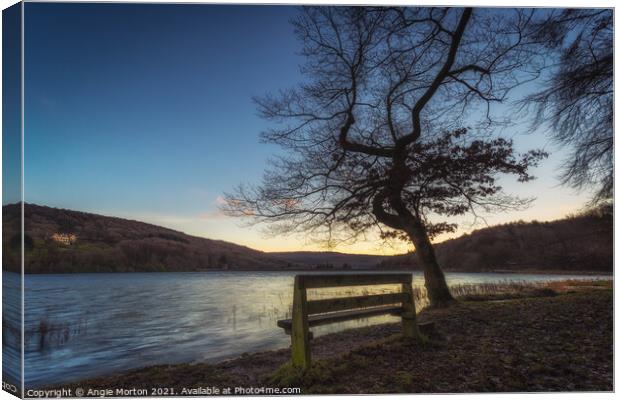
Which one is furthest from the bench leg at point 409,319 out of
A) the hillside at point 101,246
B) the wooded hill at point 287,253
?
the hillside at point 101,246

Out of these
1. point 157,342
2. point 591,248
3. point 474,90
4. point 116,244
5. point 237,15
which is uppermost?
point 237,15

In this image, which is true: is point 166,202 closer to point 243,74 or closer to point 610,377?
point 243,74

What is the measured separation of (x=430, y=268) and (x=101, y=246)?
8709 mm

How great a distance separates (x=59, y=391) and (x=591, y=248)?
925 cm

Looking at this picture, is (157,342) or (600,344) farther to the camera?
(157,342)

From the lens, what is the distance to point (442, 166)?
938 centimetres

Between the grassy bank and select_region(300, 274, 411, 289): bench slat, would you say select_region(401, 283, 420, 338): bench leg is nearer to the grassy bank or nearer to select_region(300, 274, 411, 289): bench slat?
the grassy bank

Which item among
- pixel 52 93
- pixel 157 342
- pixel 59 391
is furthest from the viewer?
pixel 157 342

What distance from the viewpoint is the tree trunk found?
9967 millimetres

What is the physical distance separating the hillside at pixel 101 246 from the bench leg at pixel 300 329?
12.6ft

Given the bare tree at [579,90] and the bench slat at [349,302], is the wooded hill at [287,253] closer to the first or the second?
the bare tree at [579,90]

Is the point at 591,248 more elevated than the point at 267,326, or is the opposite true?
the point at 591,248

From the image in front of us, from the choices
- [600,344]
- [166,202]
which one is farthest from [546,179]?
[166,202]

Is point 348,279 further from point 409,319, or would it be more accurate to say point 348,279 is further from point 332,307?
point 409,319
